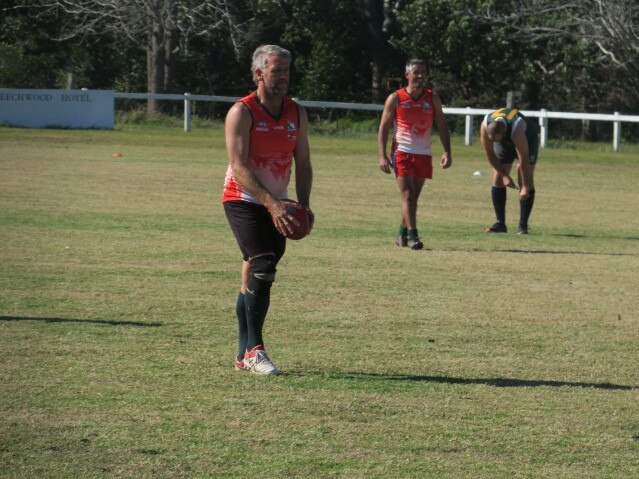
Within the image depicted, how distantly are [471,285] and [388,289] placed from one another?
84 centimetres

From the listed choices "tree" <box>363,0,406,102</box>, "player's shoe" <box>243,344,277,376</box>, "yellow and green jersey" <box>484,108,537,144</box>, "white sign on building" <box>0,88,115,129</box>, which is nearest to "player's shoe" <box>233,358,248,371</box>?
"player's shoe" <box>243,344,277,376</box>

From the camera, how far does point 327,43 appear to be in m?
51.8

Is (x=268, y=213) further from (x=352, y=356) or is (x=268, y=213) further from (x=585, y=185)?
(x=585, y=185)

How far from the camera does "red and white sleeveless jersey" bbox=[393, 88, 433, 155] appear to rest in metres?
15.4

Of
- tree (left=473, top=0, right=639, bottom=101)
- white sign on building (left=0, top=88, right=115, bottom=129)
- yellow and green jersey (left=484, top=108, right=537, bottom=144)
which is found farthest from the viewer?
tree (left=473, top=0, right=639, bottom=101)

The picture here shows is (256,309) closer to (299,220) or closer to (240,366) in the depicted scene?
(240,366)

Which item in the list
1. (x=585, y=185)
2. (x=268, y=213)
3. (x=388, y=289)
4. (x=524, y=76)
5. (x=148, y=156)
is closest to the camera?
(x=268, y=213)

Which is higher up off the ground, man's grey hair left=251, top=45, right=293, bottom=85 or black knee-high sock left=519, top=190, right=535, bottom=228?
man's grey hair left=251, top=45, right=293, bottom=85

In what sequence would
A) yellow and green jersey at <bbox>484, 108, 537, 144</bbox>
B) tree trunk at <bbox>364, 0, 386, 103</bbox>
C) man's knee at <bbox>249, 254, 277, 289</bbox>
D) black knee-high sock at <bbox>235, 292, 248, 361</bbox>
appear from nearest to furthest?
man's knee at <bbox>249, 254, 277, 289</bbox> → black knee-high sock at <bbox>235, 292, 248, 361</bbox> → yellow and green jersey at <bbox>484, 108, 537, 144</bbox> → tree trunk at <bbox>364, 0, 386, 103</bbox>

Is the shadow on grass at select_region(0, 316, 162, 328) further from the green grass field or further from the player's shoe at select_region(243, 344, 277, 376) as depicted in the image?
the player's shoe at select_region(243, 344, 277, 376)

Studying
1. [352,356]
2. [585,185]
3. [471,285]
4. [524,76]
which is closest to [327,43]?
[524,76]

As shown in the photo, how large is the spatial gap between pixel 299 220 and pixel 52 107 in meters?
34.1

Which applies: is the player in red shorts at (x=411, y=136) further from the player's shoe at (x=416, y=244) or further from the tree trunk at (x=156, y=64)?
the tree trunk at (x=156, y=64)

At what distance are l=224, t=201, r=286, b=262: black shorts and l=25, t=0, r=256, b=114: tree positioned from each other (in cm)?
3869
